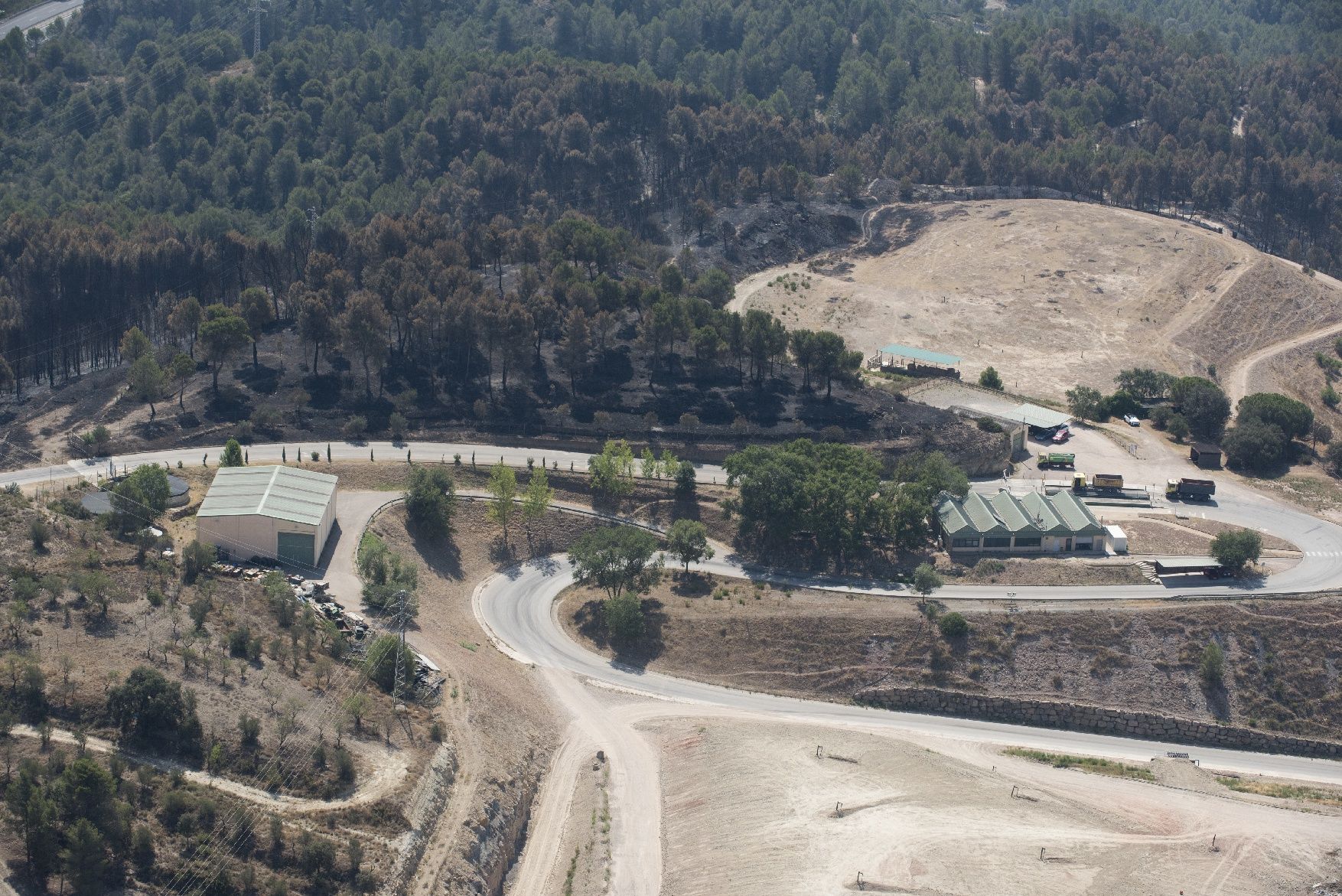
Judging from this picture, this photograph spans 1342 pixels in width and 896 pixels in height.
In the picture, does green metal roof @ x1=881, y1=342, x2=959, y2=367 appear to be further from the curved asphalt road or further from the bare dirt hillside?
the curved asphalt road

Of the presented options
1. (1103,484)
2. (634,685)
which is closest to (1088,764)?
(634,685)

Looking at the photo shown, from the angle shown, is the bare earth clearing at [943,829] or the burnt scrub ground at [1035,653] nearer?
the bare earth clearing at [943,829]

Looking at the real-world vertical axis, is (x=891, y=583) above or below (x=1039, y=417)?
below

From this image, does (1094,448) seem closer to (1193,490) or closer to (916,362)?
(1193,490)

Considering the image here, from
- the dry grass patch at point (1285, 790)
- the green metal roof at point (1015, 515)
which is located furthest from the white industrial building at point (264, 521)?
the dry grass patch at point (1285, 790)

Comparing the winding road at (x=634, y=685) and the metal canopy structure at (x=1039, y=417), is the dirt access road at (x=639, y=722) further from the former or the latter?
the metal canopy structure at (x=1039, y=417)

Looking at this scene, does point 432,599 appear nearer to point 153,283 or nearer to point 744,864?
point 744,864

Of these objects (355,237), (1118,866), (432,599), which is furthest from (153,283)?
(1118,866)
